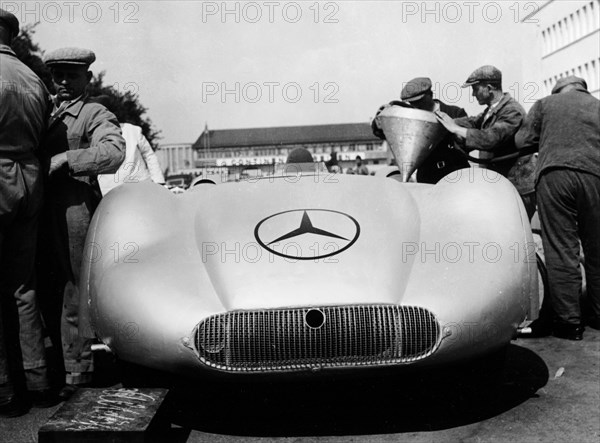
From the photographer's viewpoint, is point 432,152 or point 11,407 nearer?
point 11,407

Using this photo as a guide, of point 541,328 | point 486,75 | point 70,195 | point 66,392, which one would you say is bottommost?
point 541,328

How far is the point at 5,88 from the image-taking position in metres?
3.63

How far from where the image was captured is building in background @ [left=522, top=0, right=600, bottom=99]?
188ft

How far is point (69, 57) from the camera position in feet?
13.9

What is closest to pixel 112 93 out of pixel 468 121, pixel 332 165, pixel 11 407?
pixel 332 165

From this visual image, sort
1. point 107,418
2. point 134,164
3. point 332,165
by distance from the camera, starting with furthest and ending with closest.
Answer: point 332,165, point 134,164, point 107,418

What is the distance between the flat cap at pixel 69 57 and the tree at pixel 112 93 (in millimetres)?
17890

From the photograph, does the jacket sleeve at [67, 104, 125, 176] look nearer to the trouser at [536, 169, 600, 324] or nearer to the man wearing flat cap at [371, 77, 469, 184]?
the man wearing flat cap at [371, 77, 469, 184]

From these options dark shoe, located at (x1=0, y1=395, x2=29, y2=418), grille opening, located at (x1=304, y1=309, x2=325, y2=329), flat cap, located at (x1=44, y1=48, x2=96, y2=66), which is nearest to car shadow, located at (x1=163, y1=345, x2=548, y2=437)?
grille opening, located at (x1=304, y1=309, x2=325, y2=329)

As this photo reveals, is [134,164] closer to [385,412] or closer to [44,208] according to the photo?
[44,208]

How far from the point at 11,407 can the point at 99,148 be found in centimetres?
137

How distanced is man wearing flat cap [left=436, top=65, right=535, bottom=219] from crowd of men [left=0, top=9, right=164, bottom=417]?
8.30 ft

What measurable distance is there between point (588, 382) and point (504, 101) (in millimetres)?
2433

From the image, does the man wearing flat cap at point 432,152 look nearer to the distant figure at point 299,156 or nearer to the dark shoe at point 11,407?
the distant figure at point 299,156
